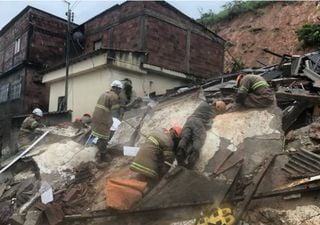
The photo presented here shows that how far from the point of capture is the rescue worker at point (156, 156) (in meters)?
7.21

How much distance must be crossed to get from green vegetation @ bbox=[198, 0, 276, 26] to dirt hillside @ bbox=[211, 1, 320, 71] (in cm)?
34

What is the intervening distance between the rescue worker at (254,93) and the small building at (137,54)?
627 centimetres

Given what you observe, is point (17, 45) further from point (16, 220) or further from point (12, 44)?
point (16, 220)

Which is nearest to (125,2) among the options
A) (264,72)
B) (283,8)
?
(264,72)

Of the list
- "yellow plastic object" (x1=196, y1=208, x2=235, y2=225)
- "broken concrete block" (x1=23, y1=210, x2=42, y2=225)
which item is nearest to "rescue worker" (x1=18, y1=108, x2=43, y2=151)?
"broken concrete block" (x1=23, y1=210, x2=42, y2=225)

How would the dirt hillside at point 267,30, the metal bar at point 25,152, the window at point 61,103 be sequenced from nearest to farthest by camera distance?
the metal bar at point 25,152, the window at point 61,103, the dirt hillside at point 267,30

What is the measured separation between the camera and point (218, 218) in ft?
19.8

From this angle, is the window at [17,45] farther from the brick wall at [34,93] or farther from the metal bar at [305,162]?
the metal bar at [305,162]

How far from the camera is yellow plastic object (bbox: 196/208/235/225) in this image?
5944mm

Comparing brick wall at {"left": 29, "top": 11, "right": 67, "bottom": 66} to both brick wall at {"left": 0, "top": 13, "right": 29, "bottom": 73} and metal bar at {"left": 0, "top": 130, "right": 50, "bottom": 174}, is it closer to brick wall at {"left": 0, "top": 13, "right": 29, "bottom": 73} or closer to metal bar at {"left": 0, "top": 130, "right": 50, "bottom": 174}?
brick wall at {"left": 0, "top": 13, "right": 29, "bottom": 73}

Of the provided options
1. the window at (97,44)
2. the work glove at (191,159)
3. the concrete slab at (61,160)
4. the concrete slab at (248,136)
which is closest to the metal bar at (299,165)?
the concrete slab at (248,136)

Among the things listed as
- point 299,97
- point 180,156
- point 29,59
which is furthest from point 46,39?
point 180,156

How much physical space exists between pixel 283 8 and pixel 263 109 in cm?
2301

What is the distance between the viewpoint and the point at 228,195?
Answer: 6.51 metres
